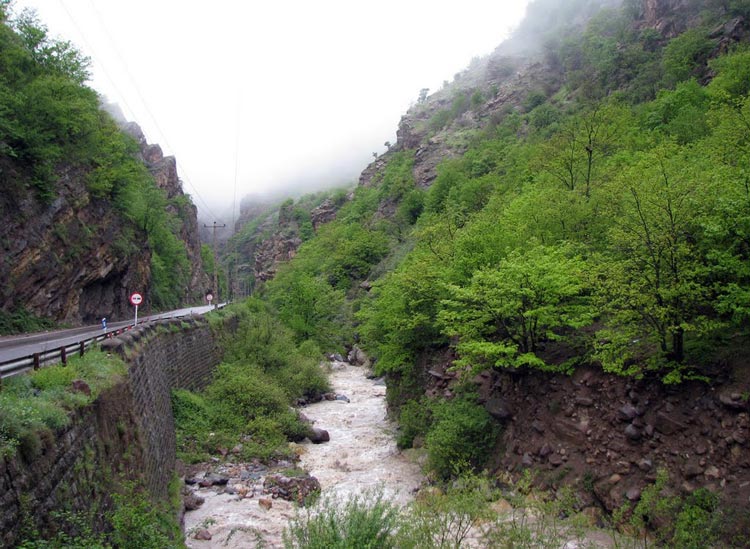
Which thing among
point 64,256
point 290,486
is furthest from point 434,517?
point 64,256

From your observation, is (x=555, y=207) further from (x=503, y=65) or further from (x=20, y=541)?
(x=503, y=65)

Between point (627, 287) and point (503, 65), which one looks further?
point (503, 65)

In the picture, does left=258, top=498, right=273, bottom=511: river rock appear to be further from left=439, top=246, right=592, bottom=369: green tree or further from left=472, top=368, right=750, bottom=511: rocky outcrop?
left=439, top=246, right=592, bottom=369: green tree

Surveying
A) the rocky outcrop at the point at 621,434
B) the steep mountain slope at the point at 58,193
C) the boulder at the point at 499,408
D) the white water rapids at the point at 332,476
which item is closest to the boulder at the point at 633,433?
the rocky outcrop at the point at 621,434

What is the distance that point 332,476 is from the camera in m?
16.8

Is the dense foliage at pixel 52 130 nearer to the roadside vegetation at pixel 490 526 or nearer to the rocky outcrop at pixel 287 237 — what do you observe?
the roadside vegetation at pixel 490 526

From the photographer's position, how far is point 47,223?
1076 inches

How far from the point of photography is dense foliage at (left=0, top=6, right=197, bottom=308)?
25.7 metres

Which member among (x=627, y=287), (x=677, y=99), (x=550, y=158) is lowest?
(x=627, y=287)

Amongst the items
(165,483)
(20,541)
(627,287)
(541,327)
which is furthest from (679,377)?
(165,483)

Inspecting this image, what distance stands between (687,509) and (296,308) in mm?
36865

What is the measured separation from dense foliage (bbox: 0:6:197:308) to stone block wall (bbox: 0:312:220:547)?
1420cm

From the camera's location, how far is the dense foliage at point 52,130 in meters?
25.7

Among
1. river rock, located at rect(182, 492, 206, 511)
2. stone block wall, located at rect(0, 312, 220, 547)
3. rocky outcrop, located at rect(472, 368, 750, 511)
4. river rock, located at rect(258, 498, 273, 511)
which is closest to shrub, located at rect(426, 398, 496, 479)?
rocky outcrop, located at rect(472, 368, 750, 511)
